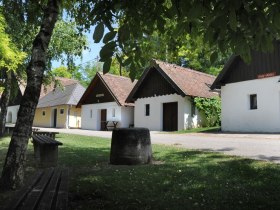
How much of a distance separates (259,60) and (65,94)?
26157mm

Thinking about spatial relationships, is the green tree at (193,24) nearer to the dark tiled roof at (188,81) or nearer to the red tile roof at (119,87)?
the dark tiled roof at (188,81)

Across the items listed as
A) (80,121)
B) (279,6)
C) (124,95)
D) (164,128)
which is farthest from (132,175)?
(80,121)

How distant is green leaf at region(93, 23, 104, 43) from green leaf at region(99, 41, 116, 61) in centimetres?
11

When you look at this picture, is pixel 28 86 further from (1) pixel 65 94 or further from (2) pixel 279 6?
(1) pixel 65 94

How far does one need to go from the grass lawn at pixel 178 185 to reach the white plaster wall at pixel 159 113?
18.4m

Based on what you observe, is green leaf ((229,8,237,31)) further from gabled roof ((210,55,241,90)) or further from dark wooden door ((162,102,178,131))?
dark wooden door ((162,102,178,131))

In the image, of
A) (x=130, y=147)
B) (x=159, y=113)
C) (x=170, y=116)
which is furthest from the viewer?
(x=159, y=113)

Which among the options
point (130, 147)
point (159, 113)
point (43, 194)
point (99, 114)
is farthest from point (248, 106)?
point (43, 194)

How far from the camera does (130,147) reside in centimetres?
883

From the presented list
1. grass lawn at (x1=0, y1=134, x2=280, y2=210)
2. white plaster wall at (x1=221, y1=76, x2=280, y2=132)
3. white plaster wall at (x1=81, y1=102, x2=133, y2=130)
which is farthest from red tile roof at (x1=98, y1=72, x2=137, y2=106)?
grass lawn at (x1=0, y1=134, x2=280, y2=210)

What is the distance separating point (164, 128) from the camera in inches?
1154

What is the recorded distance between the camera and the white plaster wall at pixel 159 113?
27.5 metres

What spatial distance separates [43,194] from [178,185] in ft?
8.41

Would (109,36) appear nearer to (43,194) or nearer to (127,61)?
(127,61)
